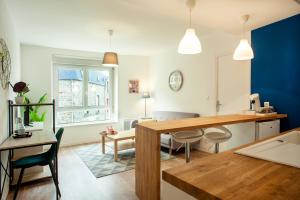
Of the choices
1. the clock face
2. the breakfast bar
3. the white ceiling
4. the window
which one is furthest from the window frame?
the breakfast bar

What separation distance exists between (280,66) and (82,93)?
4.49m

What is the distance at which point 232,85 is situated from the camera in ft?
12.1

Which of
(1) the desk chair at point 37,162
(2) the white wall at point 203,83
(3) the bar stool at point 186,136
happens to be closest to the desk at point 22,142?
(1) the desk chair at point 37,162

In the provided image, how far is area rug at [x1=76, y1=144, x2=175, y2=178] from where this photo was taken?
3.31 meters

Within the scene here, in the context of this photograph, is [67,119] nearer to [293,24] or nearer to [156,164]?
[156,164]

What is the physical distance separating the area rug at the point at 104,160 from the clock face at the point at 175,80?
172 centimetres

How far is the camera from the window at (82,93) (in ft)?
16.7

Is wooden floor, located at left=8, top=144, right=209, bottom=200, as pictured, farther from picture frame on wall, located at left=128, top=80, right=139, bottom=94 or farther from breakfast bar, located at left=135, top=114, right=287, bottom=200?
picture frame on wall, located at left=128, top=80, right=139, bottom=94

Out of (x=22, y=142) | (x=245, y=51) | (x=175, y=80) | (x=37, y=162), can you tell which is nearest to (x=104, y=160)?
(x=37, y=162)

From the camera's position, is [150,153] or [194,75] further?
[194,75]

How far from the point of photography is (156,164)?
1958 millimetres

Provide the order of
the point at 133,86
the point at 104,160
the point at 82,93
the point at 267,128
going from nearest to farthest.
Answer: the point at 267,128
the point at 104,160
the point at 82,93
the point at 133,86

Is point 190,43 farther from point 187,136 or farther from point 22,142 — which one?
point 22,142

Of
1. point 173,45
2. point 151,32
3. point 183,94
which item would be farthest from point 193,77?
point 151,32
